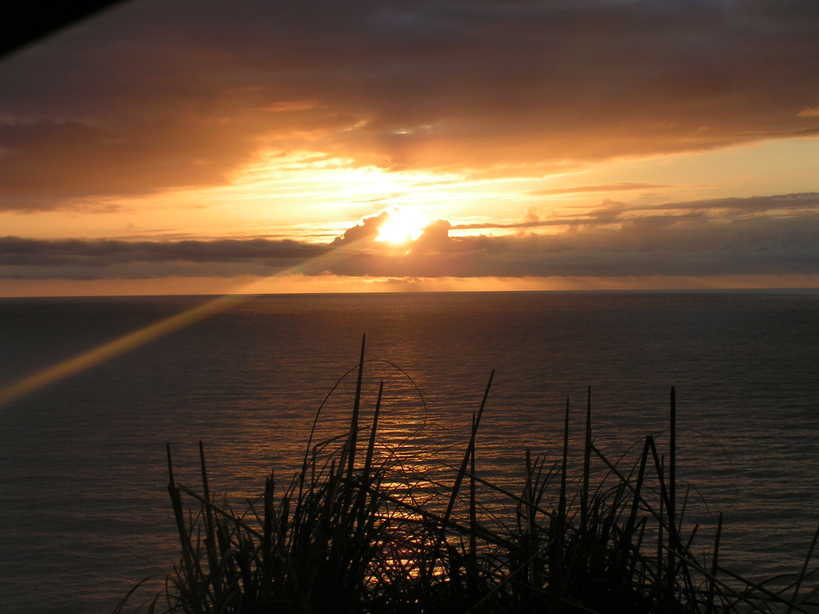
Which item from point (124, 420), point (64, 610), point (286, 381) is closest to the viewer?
point (64, 610)

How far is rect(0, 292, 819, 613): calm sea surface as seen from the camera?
1177cm

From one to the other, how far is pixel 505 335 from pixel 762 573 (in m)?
58.6

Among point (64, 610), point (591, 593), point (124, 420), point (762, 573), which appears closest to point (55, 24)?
point (591, 593)

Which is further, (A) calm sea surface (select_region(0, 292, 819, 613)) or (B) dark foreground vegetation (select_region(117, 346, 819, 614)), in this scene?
(A) calm sea surface (select_region(0, 292, 819, 613))

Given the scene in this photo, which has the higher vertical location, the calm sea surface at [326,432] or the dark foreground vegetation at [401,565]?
the dark foreground vegetation at [401,565]

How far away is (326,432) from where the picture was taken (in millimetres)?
20188

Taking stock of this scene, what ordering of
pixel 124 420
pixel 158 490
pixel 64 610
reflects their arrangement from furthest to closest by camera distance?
pixel 124 420
pixel 158 490
pixel 64 610

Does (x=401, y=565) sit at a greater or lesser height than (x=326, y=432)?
greater

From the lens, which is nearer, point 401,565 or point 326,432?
point 401,565

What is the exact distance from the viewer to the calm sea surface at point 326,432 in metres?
11.8

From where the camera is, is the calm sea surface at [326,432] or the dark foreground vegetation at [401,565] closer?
the dark foreground vegetation at [401,565]

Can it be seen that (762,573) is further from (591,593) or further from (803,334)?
(803,334)

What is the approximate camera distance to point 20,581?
36.1ft

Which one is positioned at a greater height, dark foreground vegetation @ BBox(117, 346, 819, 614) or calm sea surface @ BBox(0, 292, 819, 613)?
dark foreground vegetation @ BBox(117, 346, 819, 614)
